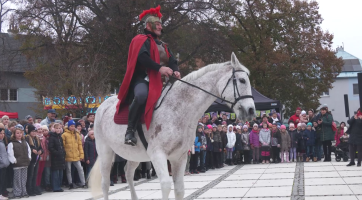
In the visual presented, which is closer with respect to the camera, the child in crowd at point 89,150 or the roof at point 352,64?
the child in crowd at point 89,150

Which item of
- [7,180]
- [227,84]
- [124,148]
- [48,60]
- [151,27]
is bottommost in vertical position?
[7,180]

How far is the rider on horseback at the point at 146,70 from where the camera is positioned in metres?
6.52

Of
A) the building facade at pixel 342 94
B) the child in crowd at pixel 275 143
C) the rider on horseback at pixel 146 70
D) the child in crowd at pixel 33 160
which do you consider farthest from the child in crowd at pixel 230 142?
the building facade at pixel 342 94

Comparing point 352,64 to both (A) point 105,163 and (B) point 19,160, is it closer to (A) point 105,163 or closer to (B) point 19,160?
(B) point 19,160

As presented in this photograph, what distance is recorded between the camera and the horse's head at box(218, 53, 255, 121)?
626cm

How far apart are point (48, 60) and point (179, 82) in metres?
23.2

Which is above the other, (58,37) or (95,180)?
(58,37)

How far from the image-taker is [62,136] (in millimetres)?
13555

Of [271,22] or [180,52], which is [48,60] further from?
[271,22]

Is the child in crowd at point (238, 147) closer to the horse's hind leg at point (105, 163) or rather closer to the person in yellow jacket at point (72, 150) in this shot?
the person in yellow jacket at point (72, 150)

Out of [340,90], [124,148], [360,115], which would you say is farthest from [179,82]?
[340,90]

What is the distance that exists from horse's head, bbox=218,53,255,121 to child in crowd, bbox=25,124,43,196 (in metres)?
7.43

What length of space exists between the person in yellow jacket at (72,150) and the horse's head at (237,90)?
7.91 metres

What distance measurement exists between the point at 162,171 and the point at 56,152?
7442mm
